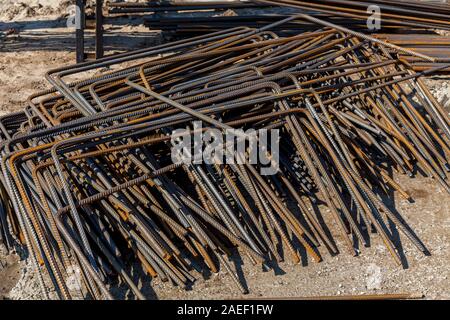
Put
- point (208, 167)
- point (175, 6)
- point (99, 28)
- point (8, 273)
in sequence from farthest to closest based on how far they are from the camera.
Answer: point (175, 6)
point (99, 28)
point (208, 167)
point (8, 273)

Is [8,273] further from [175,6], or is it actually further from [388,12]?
[388,12]

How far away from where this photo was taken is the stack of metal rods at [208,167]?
450cm

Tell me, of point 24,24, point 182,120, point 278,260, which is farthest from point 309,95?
point 24,24

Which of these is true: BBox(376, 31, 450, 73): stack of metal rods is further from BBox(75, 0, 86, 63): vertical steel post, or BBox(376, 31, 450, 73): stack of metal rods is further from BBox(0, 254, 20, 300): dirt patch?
BBox(0, 254, 20, 300): dirt patch

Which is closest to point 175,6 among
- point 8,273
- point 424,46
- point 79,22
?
point 79,22

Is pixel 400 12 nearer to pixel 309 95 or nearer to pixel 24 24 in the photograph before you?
pixel 309 95

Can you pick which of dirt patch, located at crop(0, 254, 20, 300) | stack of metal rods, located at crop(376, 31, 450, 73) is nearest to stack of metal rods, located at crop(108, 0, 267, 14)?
stack of metal rods, located at crop(376, 31, 450, 73)

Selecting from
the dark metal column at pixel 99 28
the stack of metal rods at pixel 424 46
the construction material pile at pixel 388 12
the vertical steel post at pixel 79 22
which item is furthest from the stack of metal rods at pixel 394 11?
the vertical steel post at pixel 79 22

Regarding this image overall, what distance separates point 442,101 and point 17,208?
16.3 feet

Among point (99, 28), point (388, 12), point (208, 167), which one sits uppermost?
Answer: point (388, 12)

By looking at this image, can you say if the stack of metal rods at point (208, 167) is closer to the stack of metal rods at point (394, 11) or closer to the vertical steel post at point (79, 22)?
the vertical steel post at point (79, 22)

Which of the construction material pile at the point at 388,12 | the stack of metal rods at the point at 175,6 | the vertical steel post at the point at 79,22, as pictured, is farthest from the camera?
the stack of metal rods at the point at 175,6

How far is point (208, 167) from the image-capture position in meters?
5.05

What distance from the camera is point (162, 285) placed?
14.6 feet
